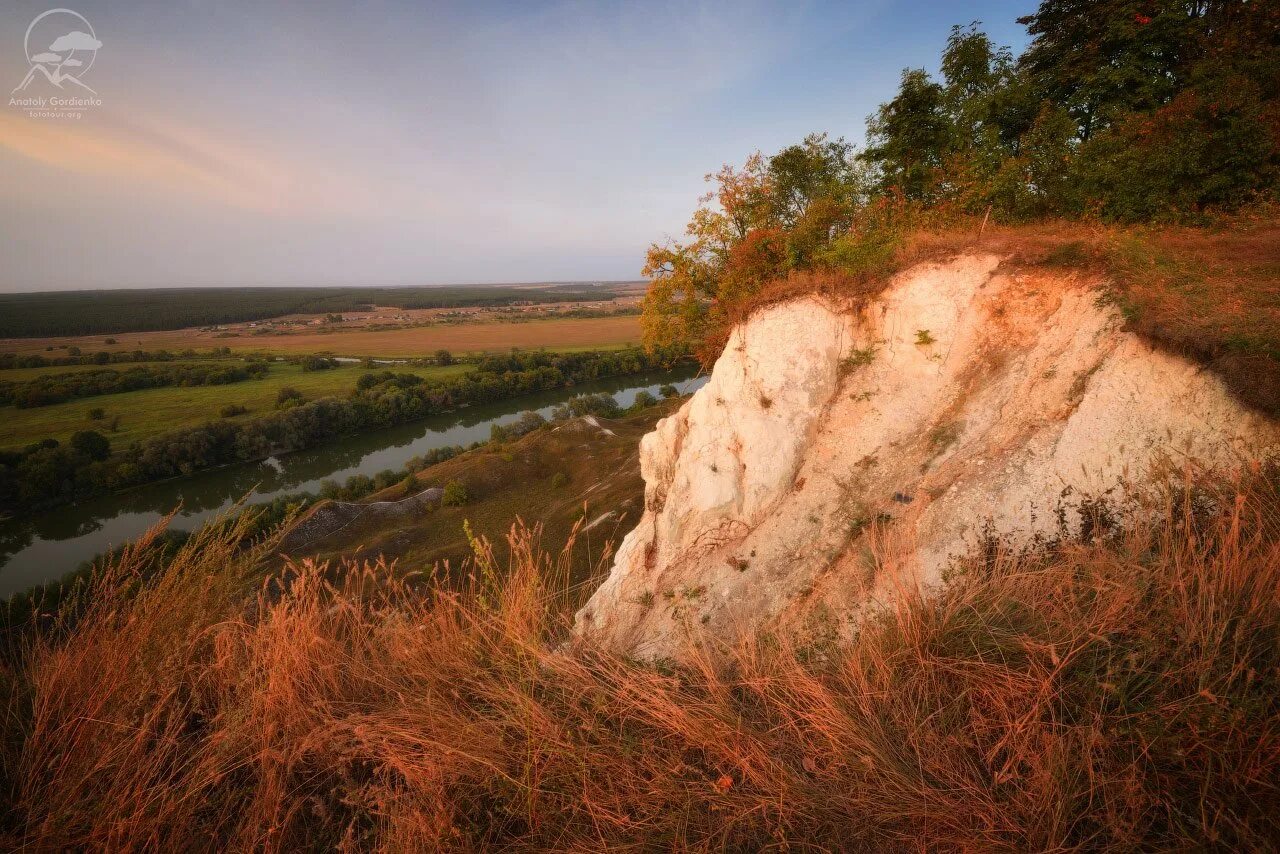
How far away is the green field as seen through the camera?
52694 mm

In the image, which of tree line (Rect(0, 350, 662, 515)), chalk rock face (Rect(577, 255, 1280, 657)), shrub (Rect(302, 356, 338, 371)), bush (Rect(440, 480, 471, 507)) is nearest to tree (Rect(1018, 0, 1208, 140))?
chalk rock face (Rect(577, 255, 1280, 657))

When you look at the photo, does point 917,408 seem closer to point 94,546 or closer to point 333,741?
point 333,741

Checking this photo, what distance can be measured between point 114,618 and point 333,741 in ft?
7.25

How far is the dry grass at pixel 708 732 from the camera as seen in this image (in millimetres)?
2100

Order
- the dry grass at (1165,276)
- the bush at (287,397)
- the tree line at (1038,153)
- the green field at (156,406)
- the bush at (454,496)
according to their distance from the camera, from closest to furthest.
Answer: the dry grass at (1165,276) → the tree line at (1038,153) → the bush at (454,496) → the green field at (156,406) → the bush at (287,397)

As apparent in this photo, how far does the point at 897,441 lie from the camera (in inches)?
324

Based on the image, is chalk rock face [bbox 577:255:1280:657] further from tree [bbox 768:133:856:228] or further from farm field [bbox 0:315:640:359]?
farm field [bbox 0:315:640:359]

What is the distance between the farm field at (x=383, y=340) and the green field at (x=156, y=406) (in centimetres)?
1873

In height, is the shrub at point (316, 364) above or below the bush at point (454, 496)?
above

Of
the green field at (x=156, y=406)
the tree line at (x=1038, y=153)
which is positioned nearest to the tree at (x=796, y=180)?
the tree line at (x=1038, y=153)

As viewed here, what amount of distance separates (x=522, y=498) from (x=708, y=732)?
113ft

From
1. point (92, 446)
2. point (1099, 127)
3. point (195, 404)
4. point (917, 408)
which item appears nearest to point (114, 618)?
point (917, 408)

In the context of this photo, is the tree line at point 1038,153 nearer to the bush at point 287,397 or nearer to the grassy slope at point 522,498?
the grassy slope at point 522,498

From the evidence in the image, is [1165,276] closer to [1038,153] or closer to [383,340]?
[1038,153]
